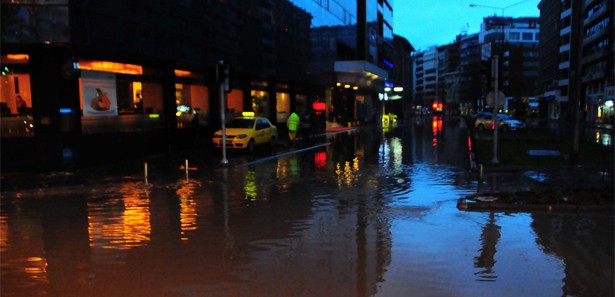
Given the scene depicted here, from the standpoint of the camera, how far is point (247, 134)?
20.9 metres

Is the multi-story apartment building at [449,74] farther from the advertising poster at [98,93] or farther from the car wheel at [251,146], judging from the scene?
the advertising poster at [98,93]

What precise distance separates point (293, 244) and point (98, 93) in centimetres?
1313

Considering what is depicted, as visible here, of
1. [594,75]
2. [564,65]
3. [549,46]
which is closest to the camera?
[594,75]

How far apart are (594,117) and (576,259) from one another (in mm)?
73890

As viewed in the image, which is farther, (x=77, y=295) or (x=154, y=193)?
(x=154, y=193)

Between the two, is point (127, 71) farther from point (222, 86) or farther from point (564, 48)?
point (564, 48)

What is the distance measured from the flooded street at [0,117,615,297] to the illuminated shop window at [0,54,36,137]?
5357mm

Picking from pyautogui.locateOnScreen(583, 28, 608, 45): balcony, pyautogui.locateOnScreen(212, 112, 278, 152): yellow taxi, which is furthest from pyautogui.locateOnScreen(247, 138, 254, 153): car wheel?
pyautogui.locateOnScreen(583, 28, 608, 45): balcony

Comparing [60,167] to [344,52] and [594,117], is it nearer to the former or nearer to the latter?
[344,52]

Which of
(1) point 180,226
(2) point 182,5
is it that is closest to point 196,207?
(1) point 180,226

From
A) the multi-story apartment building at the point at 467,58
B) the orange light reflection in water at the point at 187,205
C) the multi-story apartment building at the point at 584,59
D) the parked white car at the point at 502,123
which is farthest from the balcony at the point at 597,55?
the orange light reflection in water at the point at 187,205

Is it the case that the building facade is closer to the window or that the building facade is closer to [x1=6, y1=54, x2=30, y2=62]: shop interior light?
the window

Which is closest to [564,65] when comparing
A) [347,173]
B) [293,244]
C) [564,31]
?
[564,31]

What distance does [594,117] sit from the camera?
227 ft
